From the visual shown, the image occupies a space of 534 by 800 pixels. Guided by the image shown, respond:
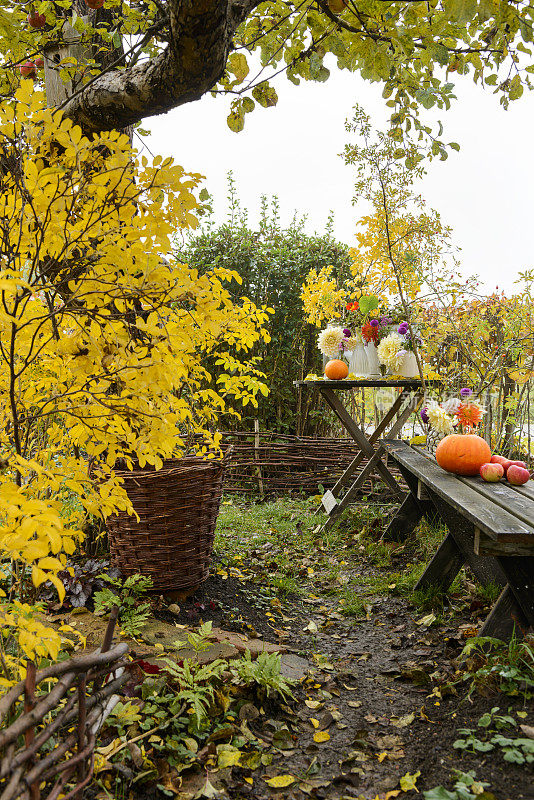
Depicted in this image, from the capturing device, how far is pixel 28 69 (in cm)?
274

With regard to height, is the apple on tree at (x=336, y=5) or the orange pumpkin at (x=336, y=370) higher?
the apple on tree at (x=336, y=5)

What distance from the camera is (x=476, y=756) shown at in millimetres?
1608

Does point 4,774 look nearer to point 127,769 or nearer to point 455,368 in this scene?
point 127,769

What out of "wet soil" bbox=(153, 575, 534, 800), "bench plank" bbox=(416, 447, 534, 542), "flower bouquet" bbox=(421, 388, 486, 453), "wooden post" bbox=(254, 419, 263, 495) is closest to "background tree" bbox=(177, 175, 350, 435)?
"wooden post" bbox=(254, 419, 263, 495)

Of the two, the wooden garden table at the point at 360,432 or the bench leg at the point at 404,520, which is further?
the wooden garden table at the point at 360,432

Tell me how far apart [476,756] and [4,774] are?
133 centimetres

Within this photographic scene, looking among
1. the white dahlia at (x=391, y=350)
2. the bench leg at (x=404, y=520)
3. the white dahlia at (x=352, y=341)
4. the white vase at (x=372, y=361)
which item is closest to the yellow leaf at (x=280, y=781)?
the bench leg at (x=404, y=520)

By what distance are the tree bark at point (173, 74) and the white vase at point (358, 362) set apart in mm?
2781

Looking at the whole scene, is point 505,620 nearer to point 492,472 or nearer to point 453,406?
Result: point 492,472

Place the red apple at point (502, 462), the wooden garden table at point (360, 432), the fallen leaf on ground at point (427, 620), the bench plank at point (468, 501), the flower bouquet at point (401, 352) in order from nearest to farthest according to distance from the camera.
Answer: the bench plank at point (468, 501) → the fallen leaf on ground at point (427, 620) → the red apple at point (502, 462) → the flower bouquet at point (401, 352) → the wooden garden table at point (360, 432)

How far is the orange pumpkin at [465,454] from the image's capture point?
297 cm

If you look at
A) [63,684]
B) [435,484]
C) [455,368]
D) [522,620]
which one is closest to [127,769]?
[63,684]

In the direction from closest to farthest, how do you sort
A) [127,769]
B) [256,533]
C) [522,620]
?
[127,769], [522,620], [256,533]

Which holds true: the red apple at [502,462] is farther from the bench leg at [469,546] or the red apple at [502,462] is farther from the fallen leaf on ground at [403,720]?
the fallen leaf on ground at [403,720]
